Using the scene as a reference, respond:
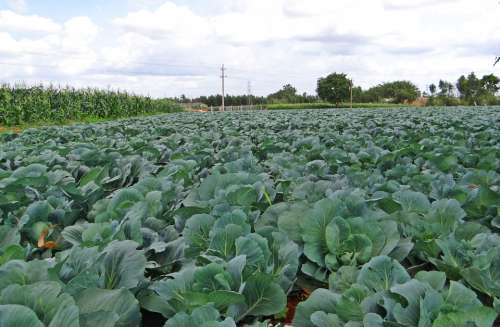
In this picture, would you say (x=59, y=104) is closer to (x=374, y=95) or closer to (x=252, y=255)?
(x=252, y=255)

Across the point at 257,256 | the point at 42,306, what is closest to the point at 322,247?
the point at 257,256

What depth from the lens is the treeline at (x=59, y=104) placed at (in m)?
23.5

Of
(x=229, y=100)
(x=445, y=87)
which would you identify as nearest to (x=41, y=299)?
(x=229, y=100)

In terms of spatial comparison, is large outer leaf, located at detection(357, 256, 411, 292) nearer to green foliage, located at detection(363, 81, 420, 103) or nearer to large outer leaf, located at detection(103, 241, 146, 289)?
large outer leaf, located at detection(103, 241, 146, 289)

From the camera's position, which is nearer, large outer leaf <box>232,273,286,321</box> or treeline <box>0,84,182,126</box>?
large outer leaf <box>232,273,286,321</box>

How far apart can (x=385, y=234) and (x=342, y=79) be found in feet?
287

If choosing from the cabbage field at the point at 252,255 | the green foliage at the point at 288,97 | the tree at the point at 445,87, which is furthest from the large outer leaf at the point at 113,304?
the tree at the point at 445,87

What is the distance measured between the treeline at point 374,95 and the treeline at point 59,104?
44303 mm

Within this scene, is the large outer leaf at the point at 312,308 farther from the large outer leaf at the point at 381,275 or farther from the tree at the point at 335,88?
the tree at the point at 335,88

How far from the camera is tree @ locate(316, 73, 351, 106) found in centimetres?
8456

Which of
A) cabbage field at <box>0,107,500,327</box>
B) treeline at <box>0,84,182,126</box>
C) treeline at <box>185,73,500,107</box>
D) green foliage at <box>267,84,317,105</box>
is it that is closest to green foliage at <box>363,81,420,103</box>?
treeline at <box>185,73,500,107</box>

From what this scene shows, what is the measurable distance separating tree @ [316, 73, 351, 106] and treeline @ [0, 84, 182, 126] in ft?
175

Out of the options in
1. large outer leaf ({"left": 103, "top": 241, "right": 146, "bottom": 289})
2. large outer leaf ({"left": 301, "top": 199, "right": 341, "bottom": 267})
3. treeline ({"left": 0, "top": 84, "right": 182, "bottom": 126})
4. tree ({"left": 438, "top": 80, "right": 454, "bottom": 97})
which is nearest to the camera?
large outer leaf ({"left": 103, "top": 241, "right": 146, "bottom": 289})

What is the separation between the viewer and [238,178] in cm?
233
